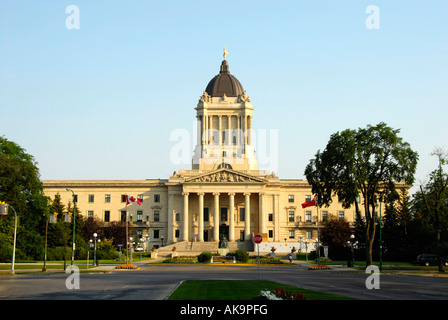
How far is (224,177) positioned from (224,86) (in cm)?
3523

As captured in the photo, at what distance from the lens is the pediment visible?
395ft

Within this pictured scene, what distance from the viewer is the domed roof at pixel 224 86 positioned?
480ft

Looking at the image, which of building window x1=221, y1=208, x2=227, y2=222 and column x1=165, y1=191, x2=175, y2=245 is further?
building window x1=221, y1=208, x2=227, y2=222

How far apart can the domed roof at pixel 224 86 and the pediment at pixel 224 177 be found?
102 ft

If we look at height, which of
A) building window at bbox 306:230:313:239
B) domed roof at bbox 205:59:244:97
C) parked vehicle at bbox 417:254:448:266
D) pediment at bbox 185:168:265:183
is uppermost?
domed roof at bbox 205:59:244:97

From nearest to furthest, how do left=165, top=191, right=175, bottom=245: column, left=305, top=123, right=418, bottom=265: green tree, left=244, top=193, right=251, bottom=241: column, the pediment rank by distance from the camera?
left=305, top=123, right=418, bottom=265: green tree < left=244, top=193, right=251, bottom=241: column < the pediment < left=165, top=191, right=175, bottom=245: column

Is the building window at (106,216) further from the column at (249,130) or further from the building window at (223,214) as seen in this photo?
the column at (249,130)

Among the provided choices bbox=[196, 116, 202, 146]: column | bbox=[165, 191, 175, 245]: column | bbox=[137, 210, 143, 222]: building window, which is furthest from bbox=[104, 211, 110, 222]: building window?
bbox=[196, 116, 202, 146]: column

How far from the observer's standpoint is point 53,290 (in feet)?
108

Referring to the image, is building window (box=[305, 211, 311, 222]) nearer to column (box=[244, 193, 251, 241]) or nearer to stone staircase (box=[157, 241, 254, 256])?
column (box=[244, 193, 251, 241])

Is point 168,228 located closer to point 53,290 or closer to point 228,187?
point 228,187

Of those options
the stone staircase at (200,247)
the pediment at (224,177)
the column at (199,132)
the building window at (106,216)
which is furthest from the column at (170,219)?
the column at (199,132)

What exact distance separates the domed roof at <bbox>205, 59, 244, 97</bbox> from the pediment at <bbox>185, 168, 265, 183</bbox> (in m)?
31.1

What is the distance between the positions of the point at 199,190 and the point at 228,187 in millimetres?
6139
